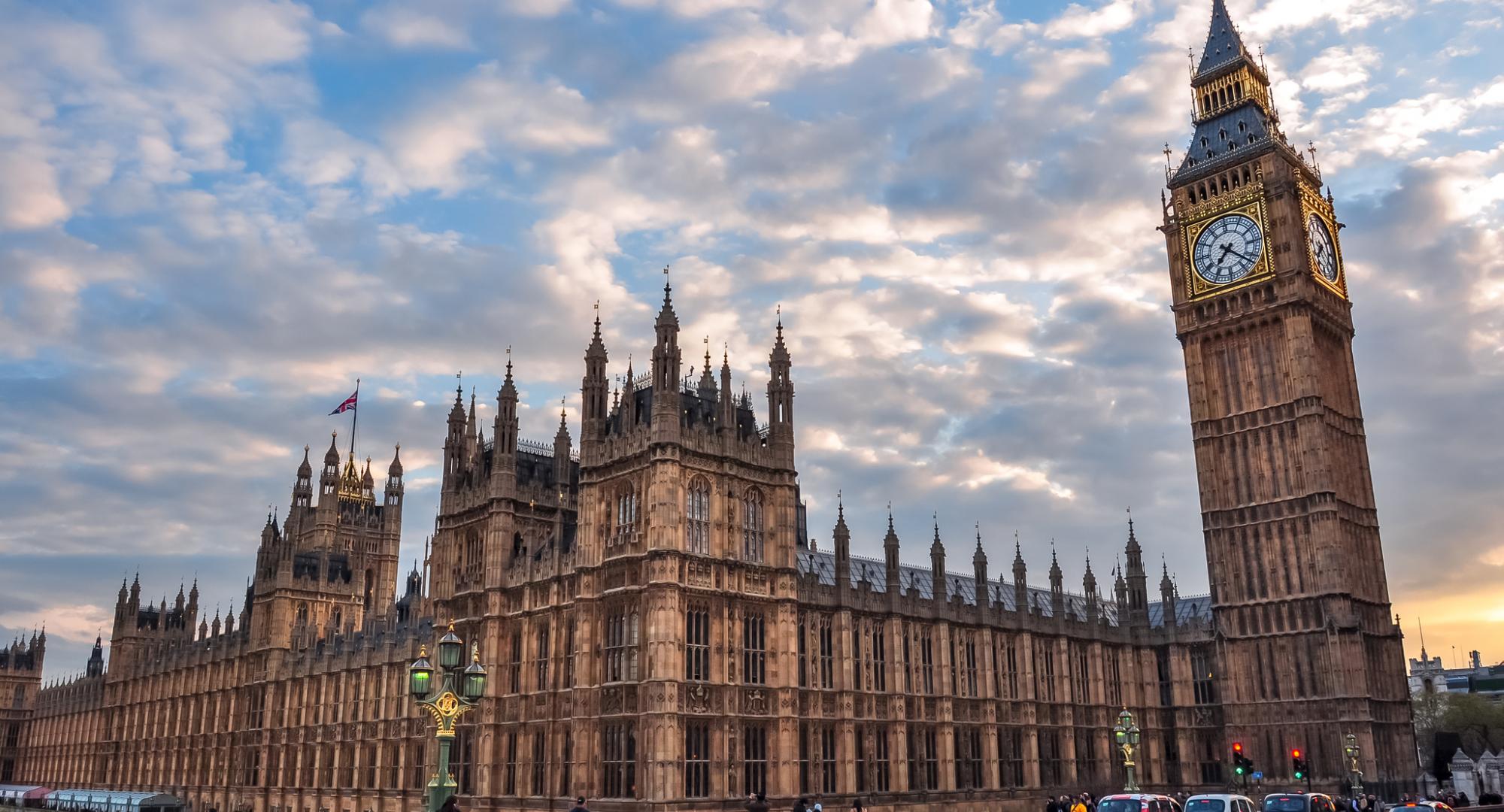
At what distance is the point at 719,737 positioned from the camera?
5088 centimetres

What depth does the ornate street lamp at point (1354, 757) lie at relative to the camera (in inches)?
2483

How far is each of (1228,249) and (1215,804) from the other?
59.8 m

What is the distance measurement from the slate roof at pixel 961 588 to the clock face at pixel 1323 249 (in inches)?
991

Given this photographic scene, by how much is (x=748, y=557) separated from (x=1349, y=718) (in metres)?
39.9

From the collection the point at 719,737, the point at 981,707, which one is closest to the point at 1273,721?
the point at 981,707

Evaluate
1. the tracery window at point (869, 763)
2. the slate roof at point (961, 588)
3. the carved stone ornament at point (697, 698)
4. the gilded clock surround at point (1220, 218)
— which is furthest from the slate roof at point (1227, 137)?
the carved stone ornament at point (697, 698)

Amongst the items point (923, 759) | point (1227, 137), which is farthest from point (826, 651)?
point (1227, 137)

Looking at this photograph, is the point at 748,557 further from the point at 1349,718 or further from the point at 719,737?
the point at 1349,718

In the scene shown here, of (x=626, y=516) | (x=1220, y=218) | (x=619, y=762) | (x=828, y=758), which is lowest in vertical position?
(x=828, y=758)

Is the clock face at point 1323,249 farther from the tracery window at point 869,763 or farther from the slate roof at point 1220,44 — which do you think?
the tracery window at point 869,763

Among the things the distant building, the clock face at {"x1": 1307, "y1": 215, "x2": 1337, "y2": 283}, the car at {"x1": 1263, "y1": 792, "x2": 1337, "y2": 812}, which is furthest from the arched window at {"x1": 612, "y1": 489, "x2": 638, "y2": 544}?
the distant building

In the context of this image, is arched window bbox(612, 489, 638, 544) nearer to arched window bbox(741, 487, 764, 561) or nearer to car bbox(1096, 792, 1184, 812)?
arched window bbox(741, 487, 764, 561)

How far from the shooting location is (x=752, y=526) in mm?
55938

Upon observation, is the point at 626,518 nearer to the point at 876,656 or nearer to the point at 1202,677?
the point at 876,656
